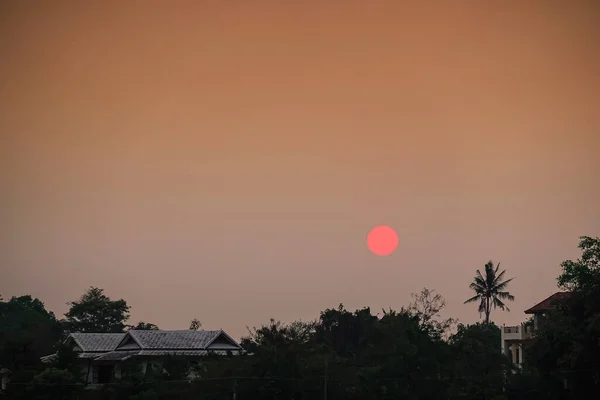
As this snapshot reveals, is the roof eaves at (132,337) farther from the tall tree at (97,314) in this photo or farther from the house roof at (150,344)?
the tall tree at (97,314)

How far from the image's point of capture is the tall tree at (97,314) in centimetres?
9519

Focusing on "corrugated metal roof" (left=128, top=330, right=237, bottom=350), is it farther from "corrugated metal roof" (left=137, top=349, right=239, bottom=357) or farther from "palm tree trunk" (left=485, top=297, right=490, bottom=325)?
"palm tree trunk" (left=485, top=297, right=490, bottom=325)

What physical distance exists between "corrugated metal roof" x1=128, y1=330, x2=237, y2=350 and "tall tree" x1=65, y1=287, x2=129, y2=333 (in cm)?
3643

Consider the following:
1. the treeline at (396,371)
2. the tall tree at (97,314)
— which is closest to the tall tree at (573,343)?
the treeline at (396,371)

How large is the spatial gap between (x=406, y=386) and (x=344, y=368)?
369cm

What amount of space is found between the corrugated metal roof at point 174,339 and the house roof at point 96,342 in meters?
3.59

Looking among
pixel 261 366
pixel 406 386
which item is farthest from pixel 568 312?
pixel 261 366

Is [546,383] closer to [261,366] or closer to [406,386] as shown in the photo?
[406,386]

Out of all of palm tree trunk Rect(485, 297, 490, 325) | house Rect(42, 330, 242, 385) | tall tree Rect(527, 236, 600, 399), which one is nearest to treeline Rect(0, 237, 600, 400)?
tall tree Rect(527, 236, 600, 399)

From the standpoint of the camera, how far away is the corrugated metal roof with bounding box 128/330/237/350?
2290 inches

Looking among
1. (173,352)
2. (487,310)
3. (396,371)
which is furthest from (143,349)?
(487,310)

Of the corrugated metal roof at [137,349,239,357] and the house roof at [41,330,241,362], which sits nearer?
the corrugated metal roof at [137,349,239,357]

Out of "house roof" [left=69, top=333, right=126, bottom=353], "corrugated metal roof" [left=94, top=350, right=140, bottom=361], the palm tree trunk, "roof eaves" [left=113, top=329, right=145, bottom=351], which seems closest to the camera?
"corrugated metal roof" [left=94, top=350, right=140, bottom=361]

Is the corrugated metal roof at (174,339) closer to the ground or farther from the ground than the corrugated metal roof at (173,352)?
farther from the ground
